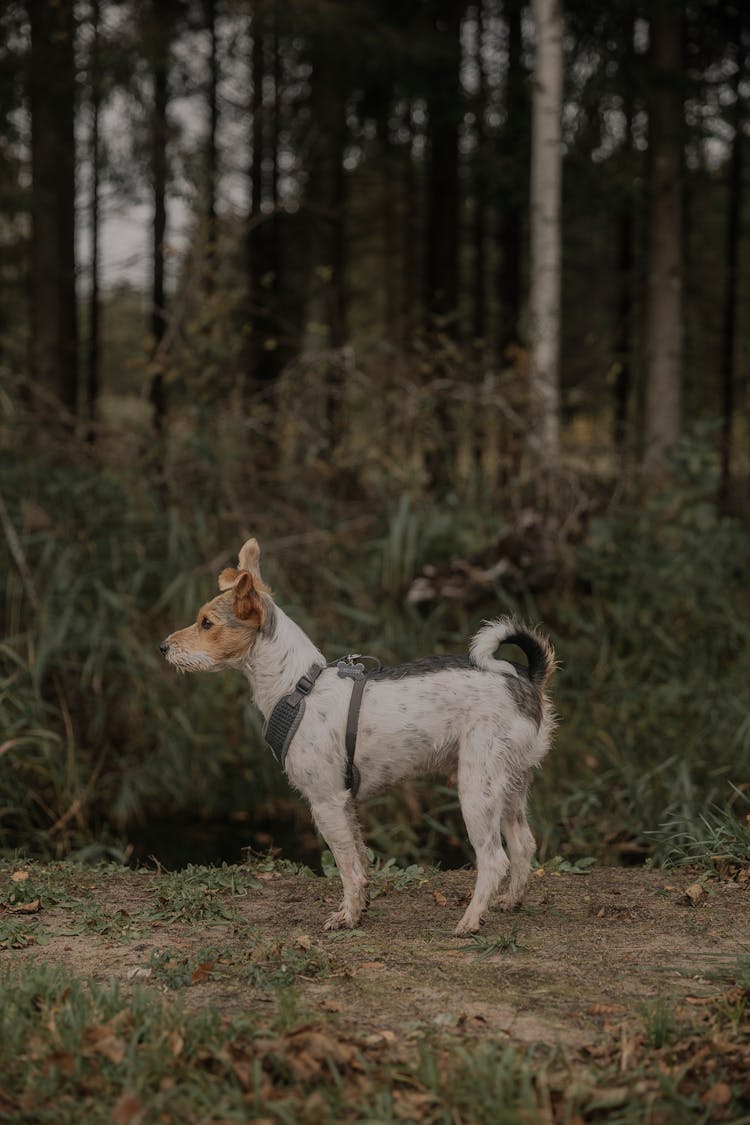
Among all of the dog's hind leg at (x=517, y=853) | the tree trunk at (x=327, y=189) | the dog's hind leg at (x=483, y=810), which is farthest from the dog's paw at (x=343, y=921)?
the tree trunk at (x=327, y=189)

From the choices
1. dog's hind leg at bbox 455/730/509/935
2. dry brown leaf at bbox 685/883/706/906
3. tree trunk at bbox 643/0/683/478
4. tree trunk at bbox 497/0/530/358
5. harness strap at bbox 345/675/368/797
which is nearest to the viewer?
dog's hind leg at bbox 455/730/509/935

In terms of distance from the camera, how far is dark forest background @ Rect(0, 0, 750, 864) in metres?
8.47

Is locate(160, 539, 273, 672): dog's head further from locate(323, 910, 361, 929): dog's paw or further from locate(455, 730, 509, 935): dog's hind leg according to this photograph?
locate(323, 910, 361, 929): dog's paw

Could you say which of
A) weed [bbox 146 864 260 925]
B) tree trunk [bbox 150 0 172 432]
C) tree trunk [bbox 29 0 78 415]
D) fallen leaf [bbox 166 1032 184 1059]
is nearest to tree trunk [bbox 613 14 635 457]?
tree trunk [bbox 150 0 172 432]

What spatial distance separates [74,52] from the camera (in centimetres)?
1387

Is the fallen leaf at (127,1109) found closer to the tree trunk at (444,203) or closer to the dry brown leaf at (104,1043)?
the dry brown leaf at (104,1043)

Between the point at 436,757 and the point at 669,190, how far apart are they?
10267 millimetres

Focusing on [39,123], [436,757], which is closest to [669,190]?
[39,123]

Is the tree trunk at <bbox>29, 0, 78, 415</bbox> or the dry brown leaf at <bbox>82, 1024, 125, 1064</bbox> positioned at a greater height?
the tree trunk at <bbox>29, 0, 78, 415</bbox>

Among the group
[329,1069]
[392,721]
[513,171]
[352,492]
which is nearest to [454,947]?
[392,721]

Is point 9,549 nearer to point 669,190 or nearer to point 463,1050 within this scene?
point 463,1050

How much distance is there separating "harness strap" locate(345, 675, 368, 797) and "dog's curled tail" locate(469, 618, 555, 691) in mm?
535

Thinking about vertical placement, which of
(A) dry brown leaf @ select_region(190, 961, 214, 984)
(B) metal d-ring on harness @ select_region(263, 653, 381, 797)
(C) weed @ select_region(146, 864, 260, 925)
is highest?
(B) metal d-ring on harness @ select_region(263, 653, 381, 797)

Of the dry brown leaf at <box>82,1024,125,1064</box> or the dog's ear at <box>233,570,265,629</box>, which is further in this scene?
the dog's ear at <box>233,570,265,629</box>
